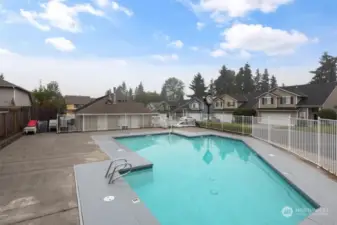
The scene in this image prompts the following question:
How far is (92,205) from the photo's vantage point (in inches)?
175

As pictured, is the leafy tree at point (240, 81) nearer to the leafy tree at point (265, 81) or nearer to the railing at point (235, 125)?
the leafy tree at point (265, 81)

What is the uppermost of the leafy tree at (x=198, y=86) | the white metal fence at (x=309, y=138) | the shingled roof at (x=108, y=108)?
the leafy tree at (x=198, y=86)

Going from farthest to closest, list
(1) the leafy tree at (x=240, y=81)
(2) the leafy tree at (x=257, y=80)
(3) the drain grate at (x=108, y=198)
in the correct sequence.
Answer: (2) the leafy tree at (x=257, y=80) → (1) the leafy tree at (x=240, y=81) → (3) the drain grate at (x=108, y=198)

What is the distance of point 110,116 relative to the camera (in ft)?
61.5

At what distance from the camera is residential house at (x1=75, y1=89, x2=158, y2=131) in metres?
17.8

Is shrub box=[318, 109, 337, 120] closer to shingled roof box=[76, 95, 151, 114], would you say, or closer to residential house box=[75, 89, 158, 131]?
residential house box=[75, 89, 158, 131]

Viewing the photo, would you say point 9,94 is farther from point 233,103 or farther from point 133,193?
point 233,103

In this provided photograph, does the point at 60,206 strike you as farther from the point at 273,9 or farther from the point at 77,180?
the point at 273,9

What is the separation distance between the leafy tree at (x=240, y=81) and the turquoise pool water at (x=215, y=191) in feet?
150

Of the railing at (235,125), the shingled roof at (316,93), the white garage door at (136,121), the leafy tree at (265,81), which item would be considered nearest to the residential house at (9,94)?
the white garage door at (136,121)

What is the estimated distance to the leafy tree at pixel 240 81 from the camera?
5382cm

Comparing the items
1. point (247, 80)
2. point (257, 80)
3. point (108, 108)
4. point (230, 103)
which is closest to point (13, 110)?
point (108, 108)

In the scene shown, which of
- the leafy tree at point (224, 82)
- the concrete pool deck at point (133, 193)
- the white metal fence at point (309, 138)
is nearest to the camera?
the concrete pool deck at point (133, 193)

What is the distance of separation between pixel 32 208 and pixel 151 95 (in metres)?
60.5
